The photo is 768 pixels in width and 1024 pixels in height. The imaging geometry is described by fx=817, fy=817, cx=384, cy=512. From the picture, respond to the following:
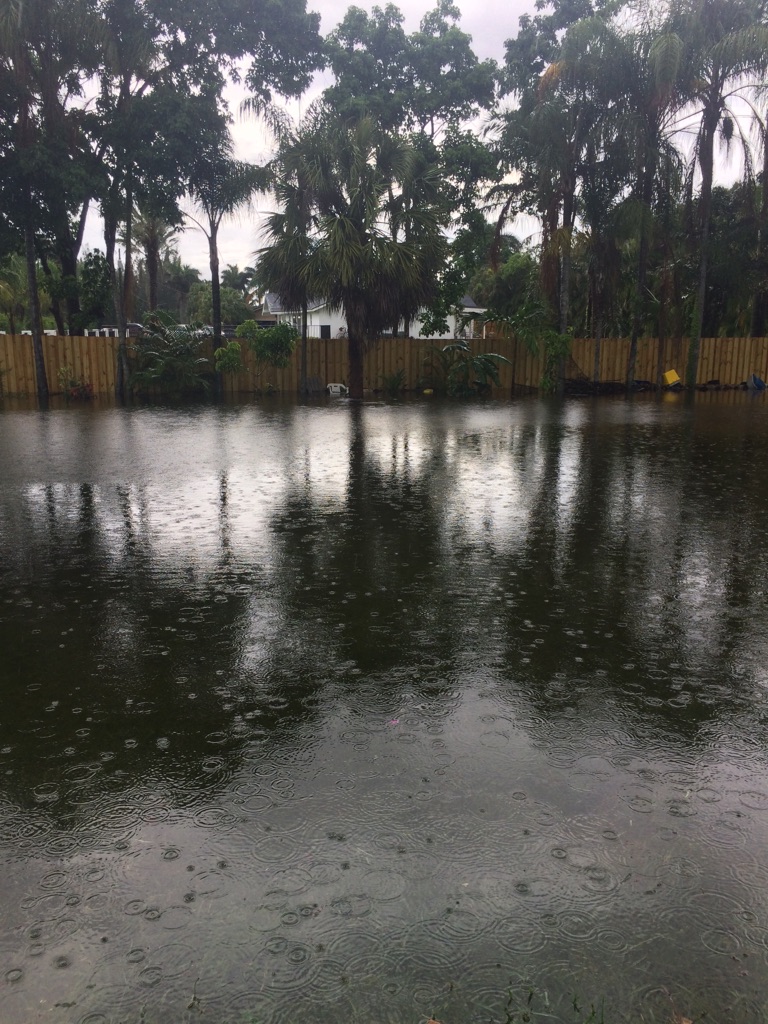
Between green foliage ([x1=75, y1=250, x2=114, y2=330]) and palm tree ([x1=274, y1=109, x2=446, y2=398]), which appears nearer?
palm tree ([x1=274, y1=109, x2=446, y2=398])

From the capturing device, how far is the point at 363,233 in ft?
72.6

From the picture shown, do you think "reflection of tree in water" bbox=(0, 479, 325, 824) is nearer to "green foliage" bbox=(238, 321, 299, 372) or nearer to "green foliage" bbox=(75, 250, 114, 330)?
"green foliage" bbox=(238, 321, 299, 372)

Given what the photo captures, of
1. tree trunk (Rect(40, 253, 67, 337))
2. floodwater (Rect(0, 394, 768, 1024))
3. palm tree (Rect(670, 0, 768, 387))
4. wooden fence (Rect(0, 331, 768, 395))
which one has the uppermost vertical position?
palm tree (Rect(670, 0, 768, 387))

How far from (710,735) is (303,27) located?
94.7 feet

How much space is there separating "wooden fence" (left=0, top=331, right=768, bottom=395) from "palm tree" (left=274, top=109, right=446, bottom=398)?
329 centimetres

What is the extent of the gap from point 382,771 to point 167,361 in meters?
22.2

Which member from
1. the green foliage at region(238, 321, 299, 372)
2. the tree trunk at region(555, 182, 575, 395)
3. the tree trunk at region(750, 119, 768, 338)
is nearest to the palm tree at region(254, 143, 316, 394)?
the green foliage at region(238, 321, 299, 372)

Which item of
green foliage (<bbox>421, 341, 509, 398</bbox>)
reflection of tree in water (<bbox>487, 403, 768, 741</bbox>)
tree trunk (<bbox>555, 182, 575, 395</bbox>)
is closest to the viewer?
reflection of tree in water (<bbox>487, 403, 768, 741</bbox>)

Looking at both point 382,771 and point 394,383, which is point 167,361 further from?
point 382,771

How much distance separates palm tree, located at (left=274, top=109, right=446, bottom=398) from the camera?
2133cm

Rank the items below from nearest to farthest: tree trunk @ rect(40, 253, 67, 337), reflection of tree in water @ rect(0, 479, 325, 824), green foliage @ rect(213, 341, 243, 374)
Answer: reflection of tree in water @ rect(0, 479, 325, 824), green foliage @ rect(213, 341, 243, 374), tree trunk @ rect(40, 253, 67, 337)

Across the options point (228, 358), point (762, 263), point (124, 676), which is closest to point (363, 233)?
point (228, 358)

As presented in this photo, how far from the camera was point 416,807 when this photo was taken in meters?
2.64

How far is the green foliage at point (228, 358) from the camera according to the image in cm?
2441
